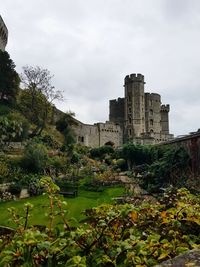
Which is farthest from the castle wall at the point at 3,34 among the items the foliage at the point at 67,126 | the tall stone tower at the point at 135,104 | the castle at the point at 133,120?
the tall stone tower at the point at 135,104

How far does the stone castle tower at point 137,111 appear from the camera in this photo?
6625cm

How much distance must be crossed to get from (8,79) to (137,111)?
28867mm

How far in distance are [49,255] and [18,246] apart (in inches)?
10.0

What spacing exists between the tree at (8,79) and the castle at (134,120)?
14919mm

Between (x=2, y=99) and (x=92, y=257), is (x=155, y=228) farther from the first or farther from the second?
(x=2, y=99)

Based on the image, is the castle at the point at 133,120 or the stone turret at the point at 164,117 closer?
the castle at the point at 133,120

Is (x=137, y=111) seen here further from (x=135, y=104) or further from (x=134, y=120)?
(x=134, y=120)

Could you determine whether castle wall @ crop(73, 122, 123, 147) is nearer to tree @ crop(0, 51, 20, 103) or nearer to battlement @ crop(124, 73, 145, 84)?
battlement @ crop(124, 73, 145, 84)

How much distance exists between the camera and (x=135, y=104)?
67.1 m

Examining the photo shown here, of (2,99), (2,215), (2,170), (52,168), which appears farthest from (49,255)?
(2,99)

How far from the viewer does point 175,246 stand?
3258mm

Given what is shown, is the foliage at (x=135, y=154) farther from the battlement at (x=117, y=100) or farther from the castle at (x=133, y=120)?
the battlement at (x=117, y=100)

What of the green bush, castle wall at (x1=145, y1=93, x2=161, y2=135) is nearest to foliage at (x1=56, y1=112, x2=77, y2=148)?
the green bush

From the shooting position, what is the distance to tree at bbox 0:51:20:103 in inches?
1727
